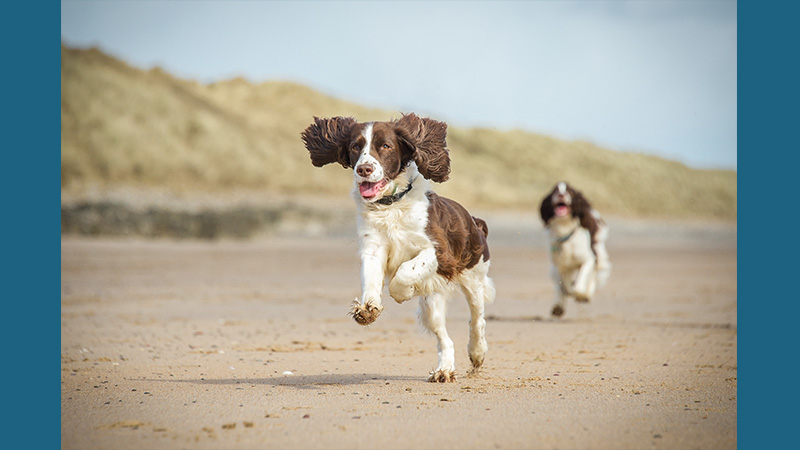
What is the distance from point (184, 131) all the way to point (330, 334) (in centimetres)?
4785

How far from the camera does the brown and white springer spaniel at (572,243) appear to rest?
14672 mm

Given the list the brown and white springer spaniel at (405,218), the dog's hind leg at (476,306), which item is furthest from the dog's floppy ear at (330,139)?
the dog's hind leg at (476,306)

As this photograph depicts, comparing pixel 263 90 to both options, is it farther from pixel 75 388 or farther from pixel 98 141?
pixel 75 388

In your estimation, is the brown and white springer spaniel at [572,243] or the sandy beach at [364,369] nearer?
the sandy beach at [364,369]

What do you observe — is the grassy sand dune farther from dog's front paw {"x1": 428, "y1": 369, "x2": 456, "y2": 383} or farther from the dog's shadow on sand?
dog's front paw {"x1": 428, "y1": 369, "x2": 456, "y2": 383}

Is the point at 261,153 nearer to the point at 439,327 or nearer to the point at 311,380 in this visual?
the point at 311,380

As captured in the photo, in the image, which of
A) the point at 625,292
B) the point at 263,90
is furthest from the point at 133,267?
the point at 263,90

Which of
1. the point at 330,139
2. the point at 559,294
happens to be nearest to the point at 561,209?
the point at 559,294

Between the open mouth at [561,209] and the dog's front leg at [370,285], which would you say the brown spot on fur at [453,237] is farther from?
the open mouth at [561,209]

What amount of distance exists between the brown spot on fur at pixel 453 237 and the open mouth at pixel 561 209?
21.0 feet

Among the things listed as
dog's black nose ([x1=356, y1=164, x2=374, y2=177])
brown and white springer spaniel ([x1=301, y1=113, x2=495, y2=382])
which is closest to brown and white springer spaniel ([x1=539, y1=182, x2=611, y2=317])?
brown and white springer spaniel ([x1=301, y1=113, x2=495, y2=382])

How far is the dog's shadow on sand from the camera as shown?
8117 mm

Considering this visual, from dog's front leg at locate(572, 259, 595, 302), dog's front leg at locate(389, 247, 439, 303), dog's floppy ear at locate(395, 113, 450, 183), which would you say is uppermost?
dog's floppy ear at locate(395, 113, 450, 183)

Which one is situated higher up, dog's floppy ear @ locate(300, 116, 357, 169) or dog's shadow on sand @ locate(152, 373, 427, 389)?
dog's floppy ear @ locate(300, 116, 357, 169)
